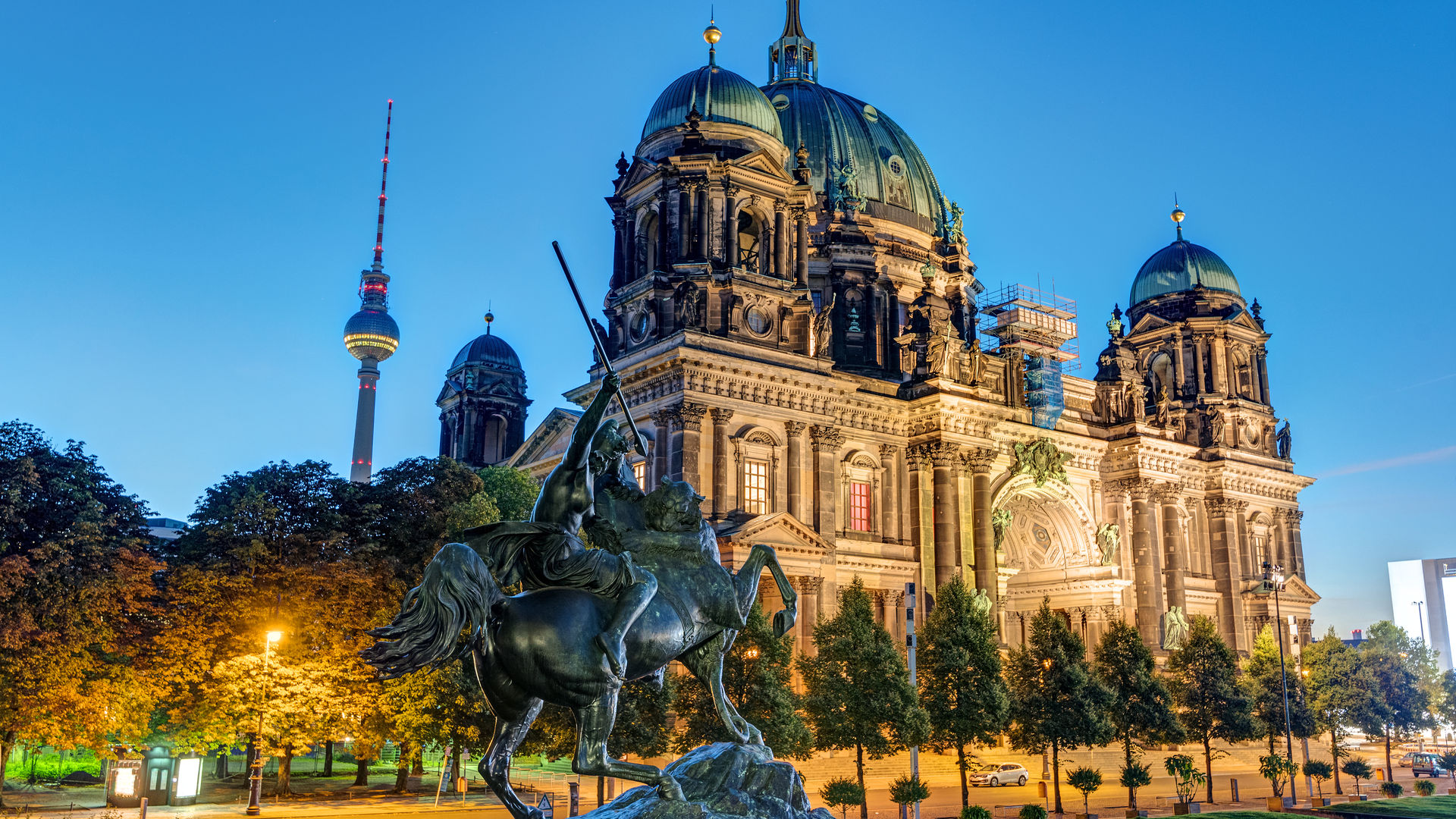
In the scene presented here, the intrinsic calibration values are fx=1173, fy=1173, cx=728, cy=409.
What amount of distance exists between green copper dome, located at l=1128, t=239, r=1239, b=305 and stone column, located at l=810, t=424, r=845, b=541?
37026 mm

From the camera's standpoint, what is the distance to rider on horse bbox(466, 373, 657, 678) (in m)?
11.0

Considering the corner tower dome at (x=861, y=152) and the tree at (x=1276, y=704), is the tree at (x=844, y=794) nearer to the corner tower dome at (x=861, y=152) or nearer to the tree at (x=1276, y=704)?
the tree at (x=1276, y=704)

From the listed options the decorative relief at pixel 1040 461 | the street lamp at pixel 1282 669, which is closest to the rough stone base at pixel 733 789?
the street lamp at pixel 1282 669

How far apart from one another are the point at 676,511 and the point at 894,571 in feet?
148

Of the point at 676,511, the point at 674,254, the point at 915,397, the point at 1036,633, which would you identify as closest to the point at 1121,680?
the point at 1036,633

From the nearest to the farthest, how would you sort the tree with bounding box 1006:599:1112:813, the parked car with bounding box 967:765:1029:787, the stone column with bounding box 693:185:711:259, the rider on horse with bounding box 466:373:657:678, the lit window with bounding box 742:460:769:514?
the rider on horse with bounding box 466:373:657:678
the tree with bounding box 1006:599:1112:813
the parked car with bounding box 967:765:1029:787
the lit window with bounding box 742:460:769:514
the stone column with bounding box 693:185:711:259

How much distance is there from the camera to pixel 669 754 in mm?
40188

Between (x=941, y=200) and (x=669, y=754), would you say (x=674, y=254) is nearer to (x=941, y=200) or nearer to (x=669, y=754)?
(x=669, y=754)

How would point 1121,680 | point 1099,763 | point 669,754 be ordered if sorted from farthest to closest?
point 1099,763 → point 1121,680 → point 669,754

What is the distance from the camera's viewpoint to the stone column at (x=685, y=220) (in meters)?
50.7

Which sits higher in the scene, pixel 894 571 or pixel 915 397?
pixel 915 397

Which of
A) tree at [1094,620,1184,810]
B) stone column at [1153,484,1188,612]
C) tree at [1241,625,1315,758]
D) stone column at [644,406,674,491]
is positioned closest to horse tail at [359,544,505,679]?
stone column at [644,406,674,491]

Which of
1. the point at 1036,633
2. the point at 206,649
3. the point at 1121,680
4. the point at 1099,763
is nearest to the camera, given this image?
the point at 206,649

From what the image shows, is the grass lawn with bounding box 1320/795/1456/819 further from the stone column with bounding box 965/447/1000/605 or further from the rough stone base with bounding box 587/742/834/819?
the rough stone base with bounding box 587/742/834/819
